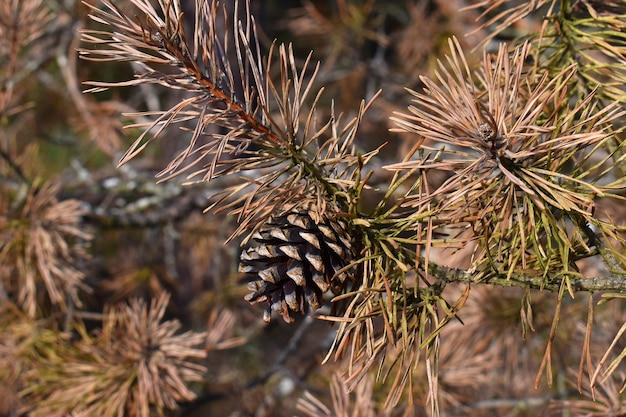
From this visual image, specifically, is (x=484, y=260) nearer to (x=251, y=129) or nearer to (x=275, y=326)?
(x=251, y=129)

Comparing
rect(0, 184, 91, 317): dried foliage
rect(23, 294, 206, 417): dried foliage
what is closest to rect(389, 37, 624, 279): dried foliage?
rect(23, 294, 206, 417): dried foliage

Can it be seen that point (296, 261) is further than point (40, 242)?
No

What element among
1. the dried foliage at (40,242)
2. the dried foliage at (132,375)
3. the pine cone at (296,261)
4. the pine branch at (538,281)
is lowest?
the dried foliage at (132,375)

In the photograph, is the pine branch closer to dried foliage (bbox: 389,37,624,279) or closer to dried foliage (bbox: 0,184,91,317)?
dried foliage (bbox: 389,37,624,279)

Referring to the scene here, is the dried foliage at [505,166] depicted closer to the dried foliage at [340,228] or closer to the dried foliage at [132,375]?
the dried foliage at [340,228]

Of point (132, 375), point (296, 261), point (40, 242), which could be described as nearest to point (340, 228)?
point (296, 261)

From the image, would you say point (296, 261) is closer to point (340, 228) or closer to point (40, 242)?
point (340, 228)

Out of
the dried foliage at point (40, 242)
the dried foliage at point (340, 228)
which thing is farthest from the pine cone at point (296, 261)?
the dried foliage at point (40, 242)

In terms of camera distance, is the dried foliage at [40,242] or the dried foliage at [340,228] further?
the dried foliage at [40,242]
